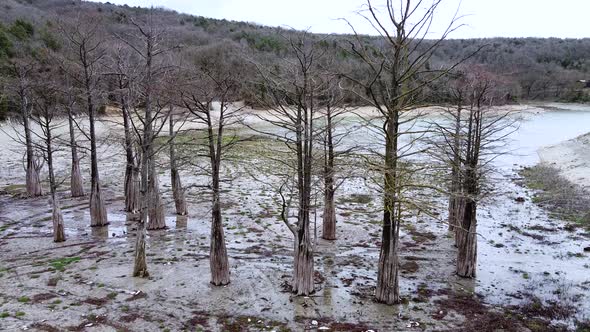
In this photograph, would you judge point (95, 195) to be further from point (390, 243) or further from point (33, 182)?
point (390, 243)

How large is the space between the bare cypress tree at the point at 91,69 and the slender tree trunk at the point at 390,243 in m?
13.1

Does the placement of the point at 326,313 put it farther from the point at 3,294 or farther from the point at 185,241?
the point at 3,294

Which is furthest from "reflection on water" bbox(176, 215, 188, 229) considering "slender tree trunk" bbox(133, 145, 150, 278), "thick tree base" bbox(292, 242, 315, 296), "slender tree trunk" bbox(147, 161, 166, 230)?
"thick tree base" bbox(292, 242, 315, 296)

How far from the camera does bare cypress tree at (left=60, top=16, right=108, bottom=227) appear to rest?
20.6m

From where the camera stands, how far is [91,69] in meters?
21.0

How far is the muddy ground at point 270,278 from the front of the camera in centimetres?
1307

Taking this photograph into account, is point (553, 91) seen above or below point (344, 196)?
above

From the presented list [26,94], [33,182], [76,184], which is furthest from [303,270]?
[33,182]

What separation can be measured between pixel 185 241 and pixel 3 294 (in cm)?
710

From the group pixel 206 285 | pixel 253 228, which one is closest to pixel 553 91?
pixel 253 228

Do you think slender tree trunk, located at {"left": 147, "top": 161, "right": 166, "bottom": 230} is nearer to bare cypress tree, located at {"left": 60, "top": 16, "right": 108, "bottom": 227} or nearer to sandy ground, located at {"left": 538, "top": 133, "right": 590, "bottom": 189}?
bare cypress tree, located at {"left": 60, "top": 16, "right": 108, "bottom": 227}

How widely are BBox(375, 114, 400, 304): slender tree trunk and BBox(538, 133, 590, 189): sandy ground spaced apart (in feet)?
78.8

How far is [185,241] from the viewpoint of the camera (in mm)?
19953

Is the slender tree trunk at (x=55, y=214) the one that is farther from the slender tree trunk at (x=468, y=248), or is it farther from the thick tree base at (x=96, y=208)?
the slender tree trunk at (x=468, y=248)
